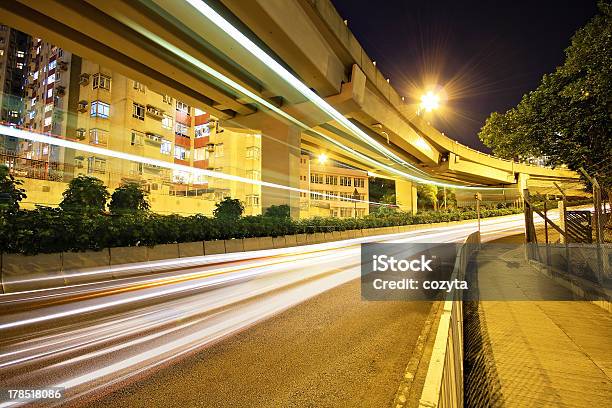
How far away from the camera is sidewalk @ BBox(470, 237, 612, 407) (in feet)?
11.9

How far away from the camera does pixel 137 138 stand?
1389 inches

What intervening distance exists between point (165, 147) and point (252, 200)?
41.1ft

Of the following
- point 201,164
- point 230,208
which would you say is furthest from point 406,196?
point 230,208

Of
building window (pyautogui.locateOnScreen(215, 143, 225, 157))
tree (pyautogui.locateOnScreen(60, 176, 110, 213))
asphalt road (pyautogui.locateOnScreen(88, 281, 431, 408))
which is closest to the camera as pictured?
asphalt road (pyautogui.locateOnScreen(88, 281, 431, 408))

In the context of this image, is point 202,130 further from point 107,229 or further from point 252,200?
point 107,229

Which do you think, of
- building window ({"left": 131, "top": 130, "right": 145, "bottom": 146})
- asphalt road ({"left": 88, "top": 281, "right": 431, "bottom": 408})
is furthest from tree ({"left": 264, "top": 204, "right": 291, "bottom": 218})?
building window ({"left": 131, "top": 130, "right": 145, "bottom": 146})

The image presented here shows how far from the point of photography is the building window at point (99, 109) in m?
33.0

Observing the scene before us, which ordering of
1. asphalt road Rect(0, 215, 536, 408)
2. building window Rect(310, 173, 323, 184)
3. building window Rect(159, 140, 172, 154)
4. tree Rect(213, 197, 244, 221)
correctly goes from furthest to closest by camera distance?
building window Rect(310, 173, 323, 184), building window Rect(159, 140, 172, 154), tree Rect(213, 197, 244, 221), asphalt road Rect(0, 215, 536, 408)

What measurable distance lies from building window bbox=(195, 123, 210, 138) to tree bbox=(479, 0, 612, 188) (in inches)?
1487

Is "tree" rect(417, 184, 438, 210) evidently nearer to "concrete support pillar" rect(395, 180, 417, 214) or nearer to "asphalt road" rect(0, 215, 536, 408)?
"concrete support pillar" rect(395, 180, 417, 214)

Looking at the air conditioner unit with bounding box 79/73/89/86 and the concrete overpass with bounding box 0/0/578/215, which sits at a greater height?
the air conditioner unit with bounding box 79/73/89/86

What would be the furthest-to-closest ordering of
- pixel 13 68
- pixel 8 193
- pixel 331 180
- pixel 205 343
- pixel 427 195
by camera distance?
pixel 13 68 → pixel 331 180 → pixel 427 195 → pixel 8 193 → pixel 205 343

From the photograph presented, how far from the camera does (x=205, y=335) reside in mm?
4863

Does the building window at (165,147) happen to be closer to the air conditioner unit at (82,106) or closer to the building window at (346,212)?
the air conditioner unit at (82,106)
